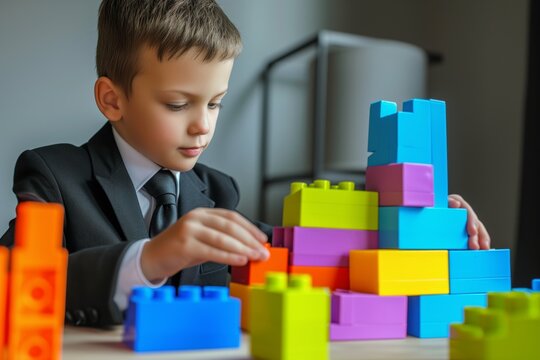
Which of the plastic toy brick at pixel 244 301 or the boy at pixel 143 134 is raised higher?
the boy at pixel 143 134

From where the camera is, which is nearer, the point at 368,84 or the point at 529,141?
the point at 529,141

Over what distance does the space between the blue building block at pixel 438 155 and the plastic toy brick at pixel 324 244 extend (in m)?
0.10

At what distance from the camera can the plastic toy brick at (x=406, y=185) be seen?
0.66m

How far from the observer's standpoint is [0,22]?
1.84 m

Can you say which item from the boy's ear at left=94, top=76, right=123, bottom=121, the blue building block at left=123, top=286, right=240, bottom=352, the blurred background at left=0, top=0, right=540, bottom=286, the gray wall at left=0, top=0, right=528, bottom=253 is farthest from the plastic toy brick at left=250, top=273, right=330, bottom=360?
the gray wall at left=0, top=0, right=528, bottom=253

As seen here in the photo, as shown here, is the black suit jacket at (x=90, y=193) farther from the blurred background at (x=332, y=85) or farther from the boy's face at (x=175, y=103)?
the blurred background at (x=332, y=85)

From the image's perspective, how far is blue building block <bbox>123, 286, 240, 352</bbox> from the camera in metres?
0.50

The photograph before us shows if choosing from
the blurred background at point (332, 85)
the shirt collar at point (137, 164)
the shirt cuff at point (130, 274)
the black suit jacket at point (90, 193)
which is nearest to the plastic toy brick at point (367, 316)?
the shirt cuff at point (130, 274)

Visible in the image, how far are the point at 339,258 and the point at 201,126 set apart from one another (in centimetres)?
37

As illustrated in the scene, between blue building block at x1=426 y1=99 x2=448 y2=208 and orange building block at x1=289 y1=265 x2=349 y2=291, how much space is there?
145mm

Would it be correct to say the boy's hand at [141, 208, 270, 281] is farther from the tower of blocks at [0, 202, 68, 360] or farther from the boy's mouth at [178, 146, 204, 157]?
the boy's mouth at [178, 146, 204, 157]

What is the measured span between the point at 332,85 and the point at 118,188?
1173 mm

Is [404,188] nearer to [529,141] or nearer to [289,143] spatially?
[529,141]

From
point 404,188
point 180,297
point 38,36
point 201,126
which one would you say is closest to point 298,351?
point 180,297
